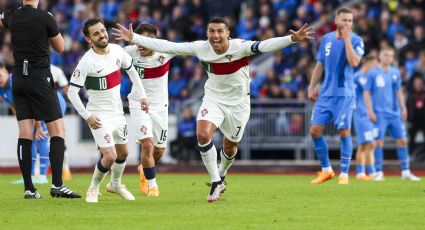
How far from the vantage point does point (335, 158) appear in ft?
79.3

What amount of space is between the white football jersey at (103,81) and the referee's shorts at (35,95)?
581mm

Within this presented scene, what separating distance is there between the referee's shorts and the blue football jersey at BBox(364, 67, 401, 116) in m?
8.13

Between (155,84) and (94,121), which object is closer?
(94,121)

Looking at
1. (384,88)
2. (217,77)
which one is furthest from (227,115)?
(384,88)

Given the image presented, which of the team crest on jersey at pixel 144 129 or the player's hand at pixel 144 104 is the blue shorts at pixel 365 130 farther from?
the player's hand at pixel 144 104

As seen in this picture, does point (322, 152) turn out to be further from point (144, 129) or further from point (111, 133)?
point (111, 133)

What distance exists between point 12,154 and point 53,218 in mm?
15118

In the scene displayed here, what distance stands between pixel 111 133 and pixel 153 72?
2.30m

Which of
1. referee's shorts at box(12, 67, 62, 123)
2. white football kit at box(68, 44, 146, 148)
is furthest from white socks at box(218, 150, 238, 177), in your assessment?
referee's shorts at box(12, 67, 62, 123)

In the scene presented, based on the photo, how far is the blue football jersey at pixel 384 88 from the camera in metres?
19.4

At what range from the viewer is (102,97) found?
12.6 meters

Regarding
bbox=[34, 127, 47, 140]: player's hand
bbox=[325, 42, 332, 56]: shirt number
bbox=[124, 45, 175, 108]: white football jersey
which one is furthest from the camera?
bbox=[34, 127, 47, 140]: player's hand

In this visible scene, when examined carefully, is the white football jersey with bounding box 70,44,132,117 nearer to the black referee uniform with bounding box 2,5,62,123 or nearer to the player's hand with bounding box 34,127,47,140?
the black referee uniform with bounding box 2,5,62,123

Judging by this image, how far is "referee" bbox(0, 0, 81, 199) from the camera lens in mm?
12820
